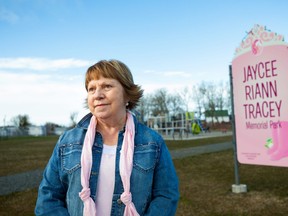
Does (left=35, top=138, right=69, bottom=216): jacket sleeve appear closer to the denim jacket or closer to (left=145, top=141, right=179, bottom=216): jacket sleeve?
the denim jacket

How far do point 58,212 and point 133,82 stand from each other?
2.88 feet

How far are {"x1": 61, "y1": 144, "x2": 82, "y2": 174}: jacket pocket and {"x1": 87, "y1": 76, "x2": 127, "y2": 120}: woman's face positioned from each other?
0.75 ft

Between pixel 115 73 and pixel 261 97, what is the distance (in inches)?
167

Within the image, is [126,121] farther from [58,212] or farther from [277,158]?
[277,158]

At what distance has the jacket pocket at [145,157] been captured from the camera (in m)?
1.73

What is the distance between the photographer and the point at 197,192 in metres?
5.91

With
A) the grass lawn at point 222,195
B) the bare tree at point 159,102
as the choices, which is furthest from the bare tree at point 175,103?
the grass lawn at point 222,195

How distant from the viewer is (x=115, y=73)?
5.77 ft

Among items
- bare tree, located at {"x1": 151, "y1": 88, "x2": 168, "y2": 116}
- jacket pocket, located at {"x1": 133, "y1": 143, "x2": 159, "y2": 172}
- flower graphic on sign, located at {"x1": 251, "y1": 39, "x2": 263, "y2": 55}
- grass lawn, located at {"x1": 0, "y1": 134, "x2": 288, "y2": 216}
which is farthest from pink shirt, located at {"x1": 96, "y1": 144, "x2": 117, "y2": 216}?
bare tree, located at {"x1": 151, "y1": 88, "x2": 168, "y2": 116}

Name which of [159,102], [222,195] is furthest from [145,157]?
[159,102]

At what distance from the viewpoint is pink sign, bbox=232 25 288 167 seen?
505cm

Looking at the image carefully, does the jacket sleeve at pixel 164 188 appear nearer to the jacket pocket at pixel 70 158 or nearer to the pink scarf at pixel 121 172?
the pink scarf at pixel 121 172

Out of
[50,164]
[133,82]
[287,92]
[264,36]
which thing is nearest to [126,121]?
[133,82]

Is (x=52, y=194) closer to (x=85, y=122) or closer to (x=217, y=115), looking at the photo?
(x=85, y=122)
